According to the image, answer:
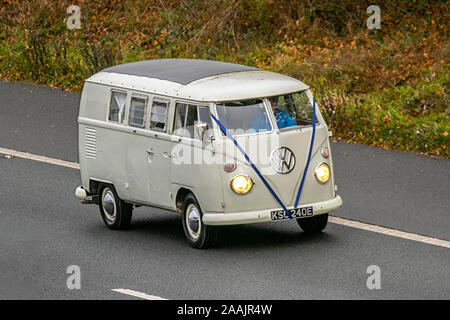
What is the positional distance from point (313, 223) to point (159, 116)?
2406mm

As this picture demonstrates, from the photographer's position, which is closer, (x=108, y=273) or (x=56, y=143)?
(x=108, y=273)

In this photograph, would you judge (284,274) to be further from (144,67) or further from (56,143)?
(56,143)

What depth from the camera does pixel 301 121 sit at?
46.2ft

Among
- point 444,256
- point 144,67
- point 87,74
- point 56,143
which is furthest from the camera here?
point 87,74

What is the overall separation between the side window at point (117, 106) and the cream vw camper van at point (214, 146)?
1 cm

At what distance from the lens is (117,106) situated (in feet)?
48.3

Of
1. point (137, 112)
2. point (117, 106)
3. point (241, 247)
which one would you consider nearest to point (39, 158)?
point (117, 106)

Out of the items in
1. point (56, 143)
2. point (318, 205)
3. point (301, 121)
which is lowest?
point (56, 143)

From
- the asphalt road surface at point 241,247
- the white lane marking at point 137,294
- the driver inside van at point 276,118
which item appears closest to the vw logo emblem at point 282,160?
the driver inside van at point 276,118

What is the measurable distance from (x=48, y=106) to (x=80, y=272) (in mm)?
9831

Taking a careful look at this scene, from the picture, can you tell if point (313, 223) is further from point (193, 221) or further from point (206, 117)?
point (206, 117)

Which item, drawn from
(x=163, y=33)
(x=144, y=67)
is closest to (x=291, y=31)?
(x=163, y=33)

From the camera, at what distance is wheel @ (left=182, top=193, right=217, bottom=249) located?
1372 cm

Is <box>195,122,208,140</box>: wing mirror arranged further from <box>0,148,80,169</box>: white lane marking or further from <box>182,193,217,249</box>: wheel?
<box>0,148,80,169</box>: white lane marking
